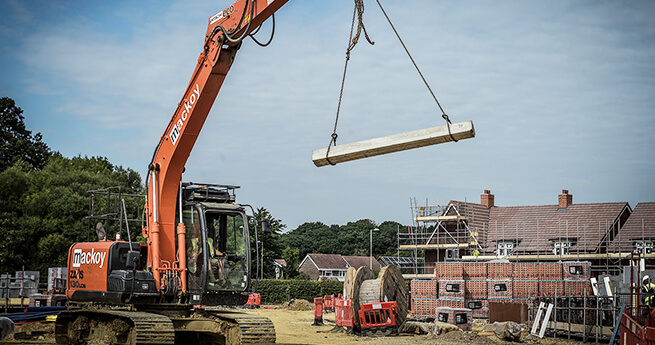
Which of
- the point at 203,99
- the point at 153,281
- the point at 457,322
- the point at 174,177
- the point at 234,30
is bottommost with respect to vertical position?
the point at 457,322

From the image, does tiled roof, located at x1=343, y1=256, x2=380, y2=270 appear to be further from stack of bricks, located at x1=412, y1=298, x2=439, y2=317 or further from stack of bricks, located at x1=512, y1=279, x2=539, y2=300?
stack of bricks, located at x1=512, y1=279, x2=539, y2=300

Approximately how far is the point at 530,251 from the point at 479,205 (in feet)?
27.2

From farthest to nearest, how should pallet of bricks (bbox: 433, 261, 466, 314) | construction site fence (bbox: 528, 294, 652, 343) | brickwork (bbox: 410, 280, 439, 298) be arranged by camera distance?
brickwork (bbox: 410, 280, 439, 298), pallet of bricks (bbox: 433, 261, 466, 314), construction site fence (bbox: 528, 294, 652, 343)

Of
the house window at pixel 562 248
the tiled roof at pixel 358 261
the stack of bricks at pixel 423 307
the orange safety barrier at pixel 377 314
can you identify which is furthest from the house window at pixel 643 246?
the tiled roof at pixel 358 261

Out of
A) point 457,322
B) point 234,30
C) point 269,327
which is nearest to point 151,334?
point 269,327

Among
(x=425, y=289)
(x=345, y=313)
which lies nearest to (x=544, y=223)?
(x=425, y=289)

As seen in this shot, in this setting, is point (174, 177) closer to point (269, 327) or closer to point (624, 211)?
point (269, 327)

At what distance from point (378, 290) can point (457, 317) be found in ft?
10.5

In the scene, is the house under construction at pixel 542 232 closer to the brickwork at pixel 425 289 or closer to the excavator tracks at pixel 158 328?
the brickwork at pixel 425 289

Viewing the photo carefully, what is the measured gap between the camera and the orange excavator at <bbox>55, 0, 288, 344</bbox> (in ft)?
39.1

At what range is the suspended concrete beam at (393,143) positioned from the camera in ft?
30.7

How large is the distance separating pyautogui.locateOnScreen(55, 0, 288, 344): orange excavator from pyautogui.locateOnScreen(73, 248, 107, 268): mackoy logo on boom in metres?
0.02

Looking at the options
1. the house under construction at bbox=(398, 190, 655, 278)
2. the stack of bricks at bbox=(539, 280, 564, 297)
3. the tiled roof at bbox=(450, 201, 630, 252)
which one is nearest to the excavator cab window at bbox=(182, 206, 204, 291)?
the stack of bricks at bbox=(539, 280, 564, 297)

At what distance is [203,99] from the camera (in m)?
12.2
